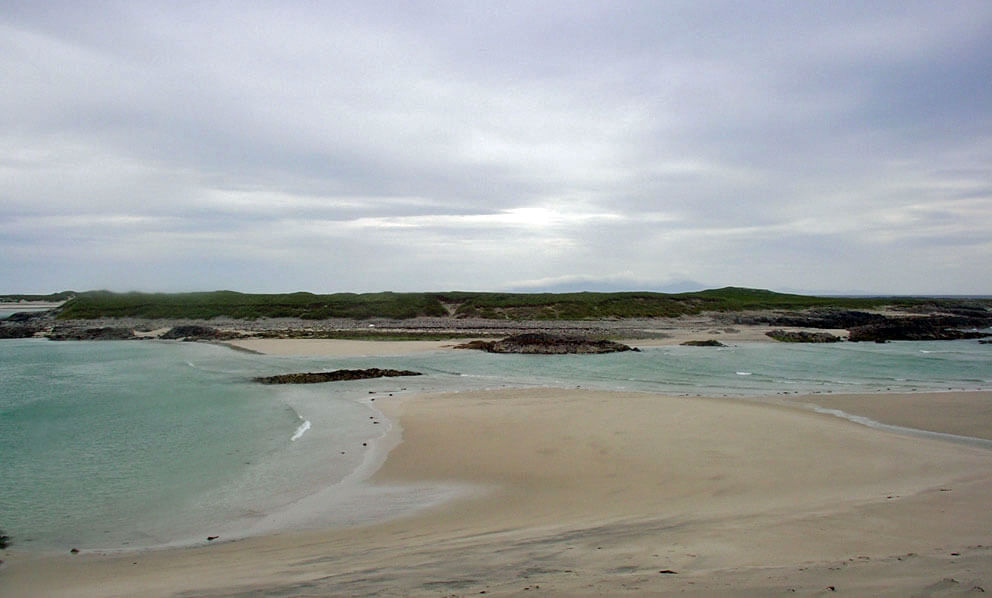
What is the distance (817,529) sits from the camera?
21.1 ft

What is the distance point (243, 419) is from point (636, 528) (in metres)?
12.4

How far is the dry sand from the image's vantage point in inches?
192

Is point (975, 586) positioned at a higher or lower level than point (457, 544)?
higher

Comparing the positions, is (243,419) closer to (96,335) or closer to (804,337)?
(804,337)

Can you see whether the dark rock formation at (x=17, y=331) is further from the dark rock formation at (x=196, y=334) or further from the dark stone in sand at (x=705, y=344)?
the dark stone in sand at (x=705, y=344)

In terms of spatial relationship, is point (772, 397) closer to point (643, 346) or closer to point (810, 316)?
point (643, 346)

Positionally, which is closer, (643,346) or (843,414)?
(843,414)

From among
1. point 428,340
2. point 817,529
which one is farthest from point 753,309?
point 817,529

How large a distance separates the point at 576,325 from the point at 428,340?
18.3 metres

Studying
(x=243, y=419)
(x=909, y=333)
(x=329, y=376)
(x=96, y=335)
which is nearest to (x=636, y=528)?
(x=243, y=419)

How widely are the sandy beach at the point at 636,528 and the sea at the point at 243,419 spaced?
0.93 metres

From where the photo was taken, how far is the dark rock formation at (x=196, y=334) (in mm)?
47975

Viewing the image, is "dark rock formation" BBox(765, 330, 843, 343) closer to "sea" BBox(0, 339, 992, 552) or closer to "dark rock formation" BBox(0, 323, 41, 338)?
"sea" BBox(0, 339, 992, 552)

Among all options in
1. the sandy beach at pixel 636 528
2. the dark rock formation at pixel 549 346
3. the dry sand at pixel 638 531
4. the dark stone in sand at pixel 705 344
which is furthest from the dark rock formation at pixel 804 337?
the dry sand at pixel 638 531
